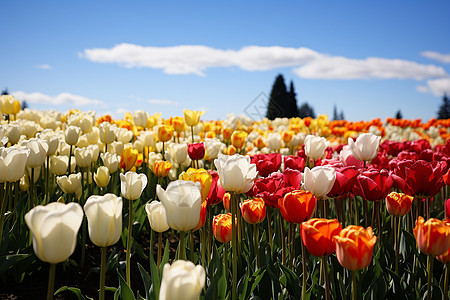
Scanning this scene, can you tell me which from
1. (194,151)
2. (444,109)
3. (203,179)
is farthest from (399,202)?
(444,109)

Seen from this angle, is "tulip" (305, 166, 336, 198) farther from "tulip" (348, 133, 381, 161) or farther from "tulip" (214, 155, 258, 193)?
"tulip" (348, 133, 381, 161)

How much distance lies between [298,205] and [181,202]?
0.60 meters

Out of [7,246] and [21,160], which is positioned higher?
[21,160]

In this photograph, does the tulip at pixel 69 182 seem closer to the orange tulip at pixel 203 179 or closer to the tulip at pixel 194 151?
the tulip at pixel 194 151

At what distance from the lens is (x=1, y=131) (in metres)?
3.04

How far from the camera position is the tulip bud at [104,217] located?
1434 mm

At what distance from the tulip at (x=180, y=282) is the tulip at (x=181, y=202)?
15.3 inches

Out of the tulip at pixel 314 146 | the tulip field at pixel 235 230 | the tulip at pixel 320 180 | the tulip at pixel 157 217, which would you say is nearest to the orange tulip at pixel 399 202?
the tulip field at pixel 235 230

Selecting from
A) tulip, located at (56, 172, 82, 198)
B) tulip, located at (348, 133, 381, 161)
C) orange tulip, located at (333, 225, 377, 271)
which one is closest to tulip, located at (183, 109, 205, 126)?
tulip, located at (56, 172, 82, 198)

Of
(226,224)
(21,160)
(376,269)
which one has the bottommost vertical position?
(376,269)

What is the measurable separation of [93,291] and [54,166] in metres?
1.07

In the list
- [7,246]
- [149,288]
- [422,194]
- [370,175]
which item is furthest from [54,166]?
[422,194]

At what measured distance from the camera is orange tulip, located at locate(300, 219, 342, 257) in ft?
5.02

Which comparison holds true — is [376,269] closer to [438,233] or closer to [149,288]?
[438,233]
